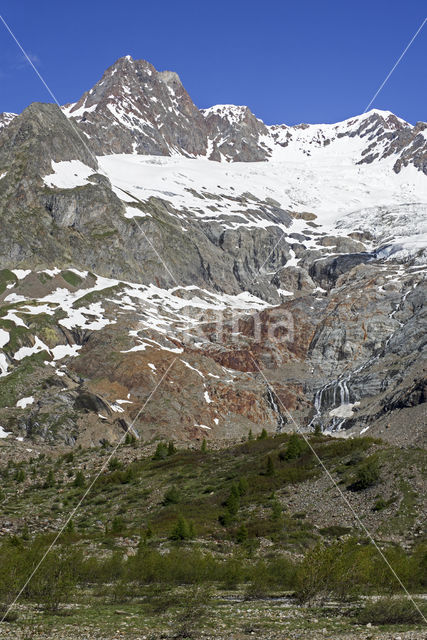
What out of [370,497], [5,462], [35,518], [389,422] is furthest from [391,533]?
[389,422]

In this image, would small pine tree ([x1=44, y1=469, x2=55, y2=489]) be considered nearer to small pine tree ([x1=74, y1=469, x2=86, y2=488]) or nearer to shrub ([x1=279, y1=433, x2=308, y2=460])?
small pine tree ([x1=74, y1=469, x2=86, y2=488])

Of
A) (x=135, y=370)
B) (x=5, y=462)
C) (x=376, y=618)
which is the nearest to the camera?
(x=376, y=618)

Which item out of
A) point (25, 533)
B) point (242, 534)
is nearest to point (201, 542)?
point (242, 534)

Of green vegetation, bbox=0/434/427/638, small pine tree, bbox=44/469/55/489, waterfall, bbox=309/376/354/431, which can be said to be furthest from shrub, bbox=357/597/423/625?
waterfall, bbox=309/376/354/431

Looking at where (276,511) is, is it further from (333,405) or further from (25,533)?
(333,405)

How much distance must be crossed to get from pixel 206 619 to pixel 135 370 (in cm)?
12078

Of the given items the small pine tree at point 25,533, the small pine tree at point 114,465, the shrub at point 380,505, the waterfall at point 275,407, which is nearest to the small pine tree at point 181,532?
the small pine tree at point 25,533

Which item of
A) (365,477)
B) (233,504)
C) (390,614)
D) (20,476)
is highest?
(390,614)

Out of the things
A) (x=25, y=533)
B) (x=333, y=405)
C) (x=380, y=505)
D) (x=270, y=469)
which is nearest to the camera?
(x=25, y=533)

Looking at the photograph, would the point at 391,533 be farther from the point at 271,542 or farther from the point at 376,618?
the point at 376,618

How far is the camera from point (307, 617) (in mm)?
26234

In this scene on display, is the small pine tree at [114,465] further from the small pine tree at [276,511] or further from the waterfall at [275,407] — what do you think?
the waterfall at [275,407]

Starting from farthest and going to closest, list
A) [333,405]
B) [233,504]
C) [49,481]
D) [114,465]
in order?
[333,405]
[114,465]
[49,481]
[233,504]

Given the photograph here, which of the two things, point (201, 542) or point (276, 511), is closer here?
point (201, 542)
